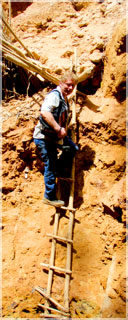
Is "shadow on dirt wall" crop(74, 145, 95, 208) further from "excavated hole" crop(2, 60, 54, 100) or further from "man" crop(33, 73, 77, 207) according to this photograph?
"excavated hole" crop(2, 60, 54, 100)

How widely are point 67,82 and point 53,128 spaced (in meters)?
0.65

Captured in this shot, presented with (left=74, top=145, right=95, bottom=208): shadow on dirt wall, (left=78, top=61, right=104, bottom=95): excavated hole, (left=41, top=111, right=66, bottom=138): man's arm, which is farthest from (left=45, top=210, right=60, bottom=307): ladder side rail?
(left=78, top=61, right=104, bottom=95): excavated hole

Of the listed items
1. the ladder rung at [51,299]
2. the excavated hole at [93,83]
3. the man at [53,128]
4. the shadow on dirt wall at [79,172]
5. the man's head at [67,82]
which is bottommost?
the ladder rung at [51,299]

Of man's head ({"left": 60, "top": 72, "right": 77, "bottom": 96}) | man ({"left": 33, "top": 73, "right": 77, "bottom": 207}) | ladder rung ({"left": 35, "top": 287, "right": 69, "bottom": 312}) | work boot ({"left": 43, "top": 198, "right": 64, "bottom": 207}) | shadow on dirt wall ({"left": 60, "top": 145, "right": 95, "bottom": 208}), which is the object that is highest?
man's head ({"left": 60, "top": 72, "right": 77, "bottom": 96})

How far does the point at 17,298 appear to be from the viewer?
2887mm

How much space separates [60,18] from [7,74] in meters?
2.26

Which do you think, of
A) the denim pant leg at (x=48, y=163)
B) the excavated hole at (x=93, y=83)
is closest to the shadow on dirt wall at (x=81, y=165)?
the denim pant leg at (x=48, y=163)

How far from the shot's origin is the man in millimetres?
2660

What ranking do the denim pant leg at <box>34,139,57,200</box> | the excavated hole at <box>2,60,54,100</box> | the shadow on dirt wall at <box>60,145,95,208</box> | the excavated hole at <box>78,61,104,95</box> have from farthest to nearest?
the excavated hole at <box>2,60,54,100</box>
the excavated hole at <box>78,61,104,95</box>
the shadow on dirt wall at <box>60,145,95,208</box>
the denim pant leg at <box>34,139,57,200</box>

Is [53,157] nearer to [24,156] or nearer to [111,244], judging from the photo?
[24,156]

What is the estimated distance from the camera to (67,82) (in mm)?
2805

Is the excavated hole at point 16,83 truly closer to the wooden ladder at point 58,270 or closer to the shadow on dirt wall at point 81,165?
the shadow on dirt wall at point 81,165

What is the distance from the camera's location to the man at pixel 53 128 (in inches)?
105

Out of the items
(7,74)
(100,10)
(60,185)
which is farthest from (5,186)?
(100,10)
